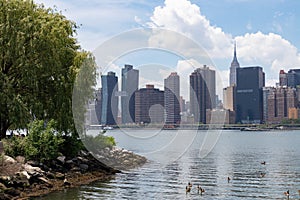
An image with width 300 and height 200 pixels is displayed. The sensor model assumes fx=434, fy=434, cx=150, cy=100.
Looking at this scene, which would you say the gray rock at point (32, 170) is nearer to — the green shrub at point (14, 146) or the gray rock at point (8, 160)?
the gray rock at point (8, 160)

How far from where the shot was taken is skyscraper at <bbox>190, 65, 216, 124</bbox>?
22.8 m

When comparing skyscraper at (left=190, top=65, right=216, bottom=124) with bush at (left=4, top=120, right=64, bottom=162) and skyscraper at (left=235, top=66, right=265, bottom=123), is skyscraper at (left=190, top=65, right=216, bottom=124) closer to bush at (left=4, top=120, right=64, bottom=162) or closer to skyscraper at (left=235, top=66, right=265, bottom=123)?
bush at (left=4, top=120, right=64, bottom=162)

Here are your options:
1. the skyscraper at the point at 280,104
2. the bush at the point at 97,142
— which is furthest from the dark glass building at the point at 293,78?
the bush at the point at 97,142

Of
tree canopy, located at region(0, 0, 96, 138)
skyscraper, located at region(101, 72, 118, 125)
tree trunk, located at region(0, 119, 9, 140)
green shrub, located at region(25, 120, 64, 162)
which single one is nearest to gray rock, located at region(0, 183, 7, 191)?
green shrub, located at region(25, 120, 64, 162)

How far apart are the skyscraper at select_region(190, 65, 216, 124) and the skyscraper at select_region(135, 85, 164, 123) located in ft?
5.67

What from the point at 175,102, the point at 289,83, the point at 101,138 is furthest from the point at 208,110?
the point at 289,83

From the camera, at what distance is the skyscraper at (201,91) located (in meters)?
22.8

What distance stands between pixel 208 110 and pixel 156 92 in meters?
3.18

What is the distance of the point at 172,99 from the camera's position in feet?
77.0

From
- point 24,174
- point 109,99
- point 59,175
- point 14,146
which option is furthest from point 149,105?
point 24,174

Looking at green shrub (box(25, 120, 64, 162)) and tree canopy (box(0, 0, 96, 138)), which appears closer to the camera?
green shrub (box(25, 120, 64, 162))

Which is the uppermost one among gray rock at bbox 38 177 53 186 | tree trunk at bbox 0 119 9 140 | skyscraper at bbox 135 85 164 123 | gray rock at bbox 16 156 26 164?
skyscraper at bbox 135 85 164 123

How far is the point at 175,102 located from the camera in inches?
936

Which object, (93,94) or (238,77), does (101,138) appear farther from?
(238,77)
